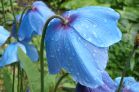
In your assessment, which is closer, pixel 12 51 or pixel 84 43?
pixel 84 43

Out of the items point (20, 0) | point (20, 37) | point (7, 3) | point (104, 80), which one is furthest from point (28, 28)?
point (7, 3)

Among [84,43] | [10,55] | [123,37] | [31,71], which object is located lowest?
[123,37]

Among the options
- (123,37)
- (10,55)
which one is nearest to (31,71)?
(10,55)

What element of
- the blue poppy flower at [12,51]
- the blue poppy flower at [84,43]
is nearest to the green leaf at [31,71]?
the blue poppy flower at [84,43]

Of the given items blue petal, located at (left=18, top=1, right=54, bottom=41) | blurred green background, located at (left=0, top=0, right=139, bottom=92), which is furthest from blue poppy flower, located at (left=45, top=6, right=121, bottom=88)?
blurred green background, located at (left=0, top=0, right=139, bottom=92)

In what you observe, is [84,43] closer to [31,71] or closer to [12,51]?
[31,71]

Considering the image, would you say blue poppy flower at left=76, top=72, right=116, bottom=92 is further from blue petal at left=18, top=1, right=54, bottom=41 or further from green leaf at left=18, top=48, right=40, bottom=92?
blue petal at left=18, top=1, right=54, bottom=41
